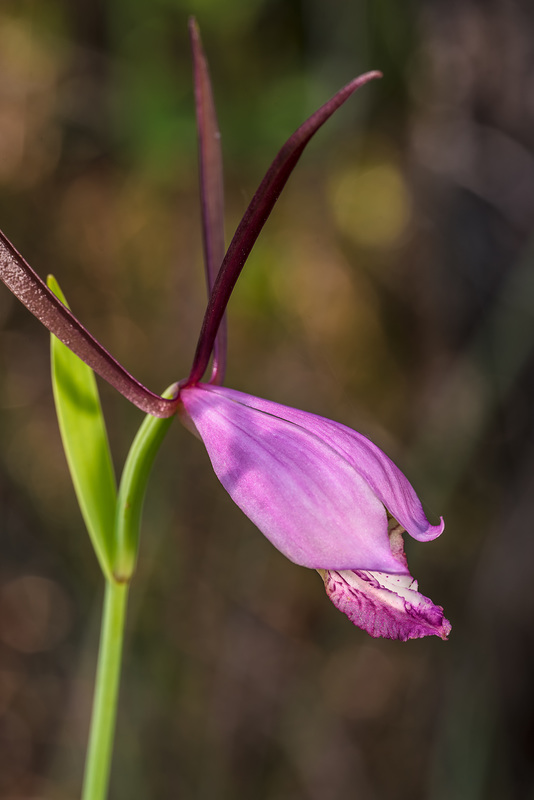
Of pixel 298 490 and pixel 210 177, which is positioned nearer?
pixel 298 490

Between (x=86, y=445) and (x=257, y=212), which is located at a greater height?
(x=257, y=212)

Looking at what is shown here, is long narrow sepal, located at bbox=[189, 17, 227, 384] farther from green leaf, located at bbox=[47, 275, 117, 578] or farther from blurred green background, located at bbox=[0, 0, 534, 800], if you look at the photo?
blurred green background, located at bbox=[0, 0, 534, 800]

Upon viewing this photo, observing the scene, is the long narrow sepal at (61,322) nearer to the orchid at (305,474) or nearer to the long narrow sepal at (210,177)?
the orchid at (305,474)

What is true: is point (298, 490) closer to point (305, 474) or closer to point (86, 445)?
point (305, 474)

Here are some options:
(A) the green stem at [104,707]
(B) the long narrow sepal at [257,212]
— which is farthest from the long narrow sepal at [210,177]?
(A) the green stem at [104,707]

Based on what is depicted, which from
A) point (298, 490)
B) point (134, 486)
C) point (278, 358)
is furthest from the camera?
point (278, 358)

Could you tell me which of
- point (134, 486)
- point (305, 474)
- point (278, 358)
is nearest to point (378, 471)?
point (305, 474)
